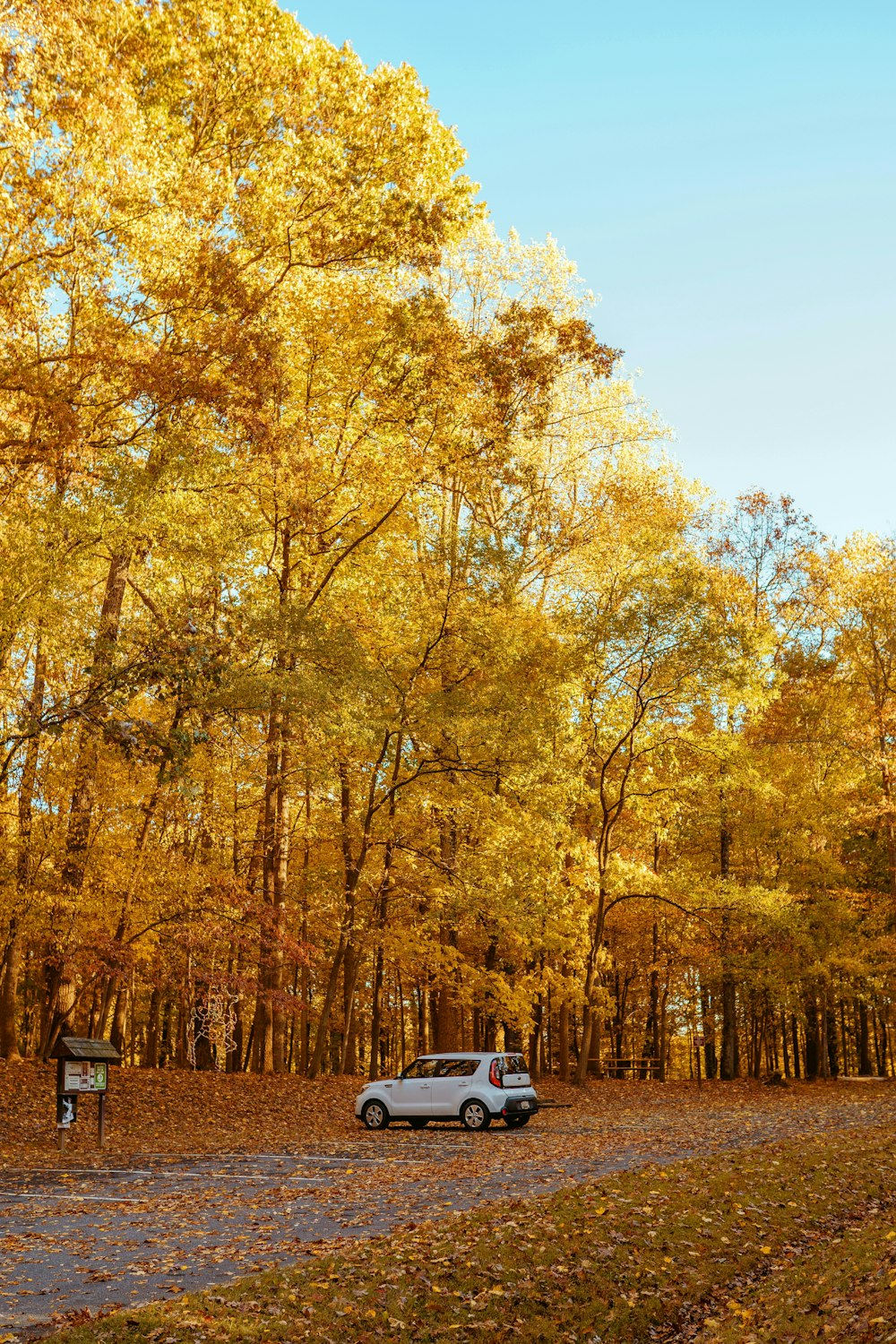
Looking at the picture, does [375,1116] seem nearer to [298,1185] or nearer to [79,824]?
[79,824]

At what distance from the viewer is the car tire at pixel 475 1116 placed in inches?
750

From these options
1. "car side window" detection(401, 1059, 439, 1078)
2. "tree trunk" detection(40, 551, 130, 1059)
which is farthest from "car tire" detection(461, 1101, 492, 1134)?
"tree trunk" detection(40, 551, 130, 1059)

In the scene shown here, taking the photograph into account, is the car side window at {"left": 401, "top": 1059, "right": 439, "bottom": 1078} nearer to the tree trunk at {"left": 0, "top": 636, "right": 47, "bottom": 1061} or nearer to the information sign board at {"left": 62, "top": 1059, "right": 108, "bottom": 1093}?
the information sign board at {"left": 62, "top": 1059, "right": 108, "bottom": 1093}

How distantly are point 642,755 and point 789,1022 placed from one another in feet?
79.6

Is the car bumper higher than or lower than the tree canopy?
lower

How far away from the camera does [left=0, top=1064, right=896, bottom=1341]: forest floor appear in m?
6.98

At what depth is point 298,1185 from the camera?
11.7m

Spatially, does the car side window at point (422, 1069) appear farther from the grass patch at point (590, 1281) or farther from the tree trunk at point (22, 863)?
the grass patch at point (590, 1281)

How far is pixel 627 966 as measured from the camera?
140 feet

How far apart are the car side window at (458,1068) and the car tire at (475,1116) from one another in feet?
1.57

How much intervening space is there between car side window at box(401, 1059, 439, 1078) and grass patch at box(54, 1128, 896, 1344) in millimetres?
9810

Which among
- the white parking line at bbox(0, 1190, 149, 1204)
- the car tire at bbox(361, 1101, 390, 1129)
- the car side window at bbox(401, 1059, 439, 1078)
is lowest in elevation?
the car tire at bbox(361, 1101, 390, 1129)

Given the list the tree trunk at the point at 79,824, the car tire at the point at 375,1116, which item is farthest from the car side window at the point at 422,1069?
the tree trunk at the point at 79,824

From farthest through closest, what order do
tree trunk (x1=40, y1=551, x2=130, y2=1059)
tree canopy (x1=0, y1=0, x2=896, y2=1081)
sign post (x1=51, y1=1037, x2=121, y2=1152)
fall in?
tree trunk (x1=40, y1=551, x2=130, y2=1059) → tree canopy (x1=0, y1=0, x2=896, y2=1081) → sign post (x1=51, y1=1037, x2=121, y2=1152)
